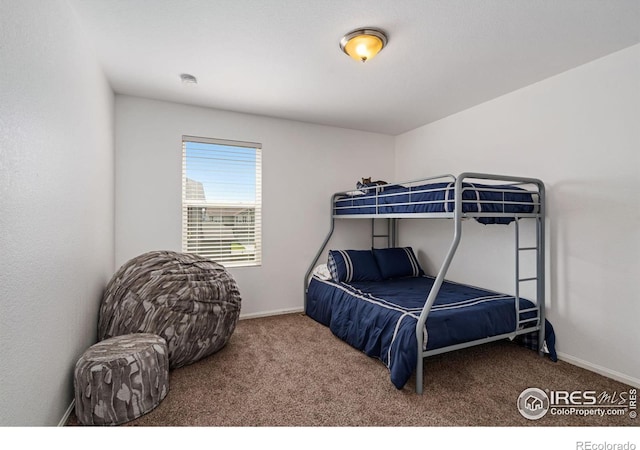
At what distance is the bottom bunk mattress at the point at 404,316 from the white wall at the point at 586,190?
1.23ft

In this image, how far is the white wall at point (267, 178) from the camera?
322 cm

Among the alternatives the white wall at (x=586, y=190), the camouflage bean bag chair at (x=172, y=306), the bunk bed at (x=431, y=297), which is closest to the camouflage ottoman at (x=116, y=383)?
the camouflage bean bag chair at (x=172, y=306)

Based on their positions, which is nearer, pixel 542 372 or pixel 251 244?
pixel 542 372

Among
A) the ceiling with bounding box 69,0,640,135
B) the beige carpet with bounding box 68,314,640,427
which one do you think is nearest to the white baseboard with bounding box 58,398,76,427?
the beige carpet with bounding box 68,314,640,427

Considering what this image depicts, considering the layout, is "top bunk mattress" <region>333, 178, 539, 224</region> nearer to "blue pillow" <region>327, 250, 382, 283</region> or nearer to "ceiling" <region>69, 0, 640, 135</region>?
"blue pillow" <region>327, 250, 382, 283</region>

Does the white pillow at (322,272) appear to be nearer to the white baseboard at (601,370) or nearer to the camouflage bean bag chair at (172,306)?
the camouflage bean bag chair at (172,306)

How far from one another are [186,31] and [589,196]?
3.09 meters

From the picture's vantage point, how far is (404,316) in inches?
92.0

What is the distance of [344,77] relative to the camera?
Result: 2.74 meters

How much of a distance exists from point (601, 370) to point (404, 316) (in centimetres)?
150

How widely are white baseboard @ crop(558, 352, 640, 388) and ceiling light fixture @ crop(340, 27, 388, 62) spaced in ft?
9.05

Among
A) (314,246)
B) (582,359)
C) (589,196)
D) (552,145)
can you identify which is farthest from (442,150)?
(582,359)
